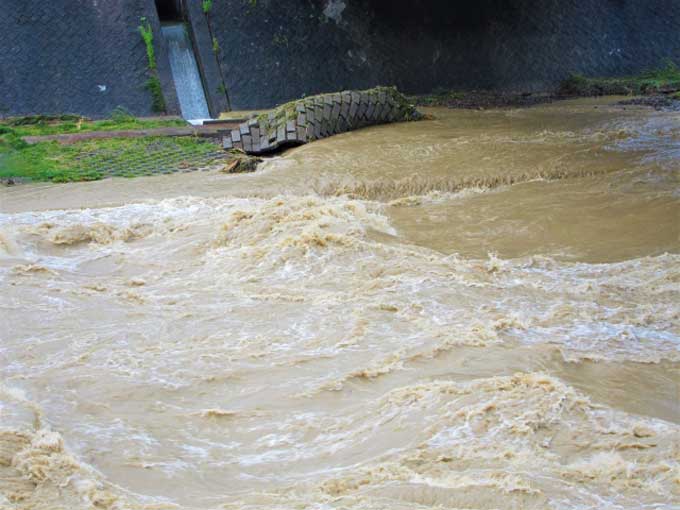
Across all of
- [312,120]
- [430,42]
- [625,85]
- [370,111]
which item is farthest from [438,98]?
[312,120]

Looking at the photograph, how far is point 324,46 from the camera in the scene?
12.2 m

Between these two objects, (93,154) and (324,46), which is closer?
(93,154)

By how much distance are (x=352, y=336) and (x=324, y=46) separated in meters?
8.59

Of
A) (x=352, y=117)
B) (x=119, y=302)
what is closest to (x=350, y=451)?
(x=119, y=302)

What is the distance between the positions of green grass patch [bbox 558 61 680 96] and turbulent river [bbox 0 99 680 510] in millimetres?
4312

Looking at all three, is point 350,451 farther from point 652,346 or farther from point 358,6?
point 358,6

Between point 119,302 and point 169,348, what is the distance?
0.87m

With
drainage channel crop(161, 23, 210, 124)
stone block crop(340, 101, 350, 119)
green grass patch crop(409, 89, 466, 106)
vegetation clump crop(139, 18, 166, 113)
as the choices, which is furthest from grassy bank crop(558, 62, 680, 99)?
vegetation clump crop(139, 18, 166, 113)

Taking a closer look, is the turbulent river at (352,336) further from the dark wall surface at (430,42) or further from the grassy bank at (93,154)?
the dark wall surface at (430,42)

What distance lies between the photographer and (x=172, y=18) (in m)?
12.3

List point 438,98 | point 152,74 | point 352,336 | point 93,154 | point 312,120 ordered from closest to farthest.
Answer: point 352,336
point 93,154
point 312,120
point 152,74
point 438,98

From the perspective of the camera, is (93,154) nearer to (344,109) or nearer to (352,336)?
(344,109)

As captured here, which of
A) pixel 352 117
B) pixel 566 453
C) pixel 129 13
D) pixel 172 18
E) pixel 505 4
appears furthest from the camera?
pixel 505 4

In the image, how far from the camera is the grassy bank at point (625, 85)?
11.8m
